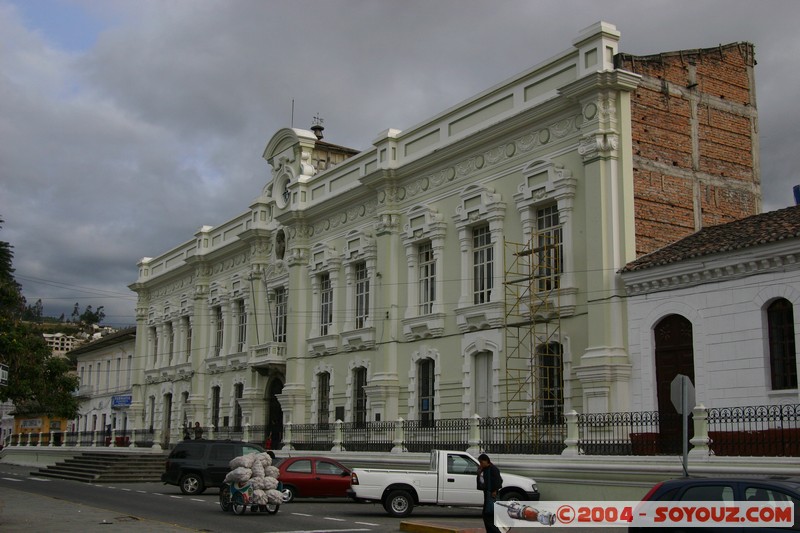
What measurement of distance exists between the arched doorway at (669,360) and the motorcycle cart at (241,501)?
28.0 ft

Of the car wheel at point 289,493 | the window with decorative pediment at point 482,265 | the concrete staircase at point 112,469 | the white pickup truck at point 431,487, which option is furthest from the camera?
the concrete staircase at point 112,469

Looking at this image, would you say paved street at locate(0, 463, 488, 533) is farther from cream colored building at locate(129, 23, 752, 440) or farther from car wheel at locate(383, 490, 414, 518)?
cream colored building at locate(129, 23, 752, 440)

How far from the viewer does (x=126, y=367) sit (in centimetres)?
5734

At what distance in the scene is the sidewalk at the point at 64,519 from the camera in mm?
16078

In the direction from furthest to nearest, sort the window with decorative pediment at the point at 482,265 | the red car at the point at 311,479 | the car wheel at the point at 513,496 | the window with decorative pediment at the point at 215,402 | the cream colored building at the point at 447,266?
the window with decorative pediment at the point at 215,402
the window with decorative pediment at the point at 482,265
the cream colored building at the point at 447,266
the red car at the point at 311,479
the car wheel at the point at 513,496

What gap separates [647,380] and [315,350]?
16308mm

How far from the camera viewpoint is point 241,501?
1906 cm

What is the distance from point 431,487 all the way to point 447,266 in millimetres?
10064

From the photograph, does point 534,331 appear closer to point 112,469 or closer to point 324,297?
point 324,297

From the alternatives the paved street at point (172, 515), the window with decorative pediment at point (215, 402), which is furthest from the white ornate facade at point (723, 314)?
the window with decorative pediment at point (215, 402)

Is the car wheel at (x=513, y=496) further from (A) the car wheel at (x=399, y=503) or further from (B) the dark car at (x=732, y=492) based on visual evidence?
(B) the dark car at (x=732, y=492)

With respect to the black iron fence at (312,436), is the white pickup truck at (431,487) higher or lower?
lower

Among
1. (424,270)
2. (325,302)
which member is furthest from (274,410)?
(424,270)

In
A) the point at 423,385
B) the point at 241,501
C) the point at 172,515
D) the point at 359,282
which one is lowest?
the point at 172,515
